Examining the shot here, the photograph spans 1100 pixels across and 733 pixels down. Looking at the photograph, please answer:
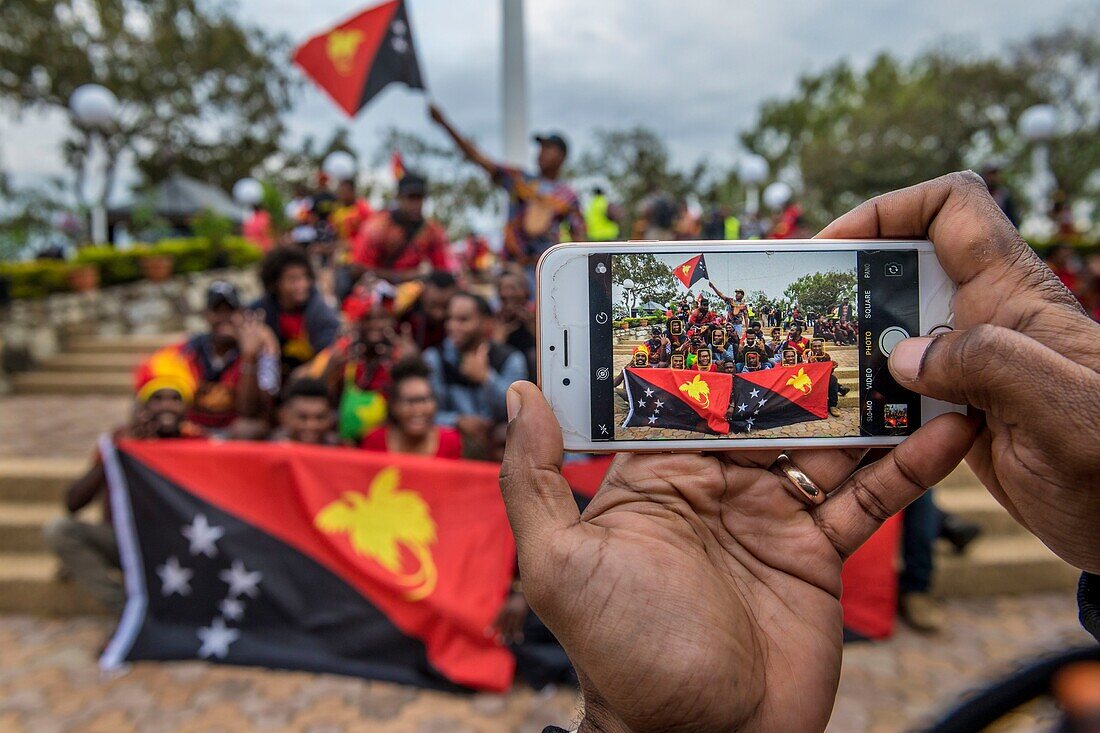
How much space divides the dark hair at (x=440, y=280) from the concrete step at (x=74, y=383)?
5.17m

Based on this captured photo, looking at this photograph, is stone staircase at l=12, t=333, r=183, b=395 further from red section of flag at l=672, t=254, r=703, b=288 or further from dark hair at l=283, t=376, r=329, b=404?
red section of flag at l=672, t=254, r=703, b=288

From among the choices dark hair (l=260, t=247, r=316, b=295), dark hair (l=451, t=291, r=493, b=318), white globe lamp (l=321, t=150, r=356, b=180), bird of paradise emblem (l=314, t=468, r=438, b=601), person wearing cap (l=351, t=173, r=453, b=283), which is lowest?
bird of paradise emblem (l=314, t=468, r=438, b=601)

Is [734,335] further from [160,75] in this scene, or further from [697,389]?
[160,75]

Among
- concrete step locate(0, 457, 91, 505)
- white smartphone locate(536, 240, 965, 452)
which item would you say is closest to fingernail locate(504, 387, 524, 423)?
white smartphone locate(536, 240, 965, 452)

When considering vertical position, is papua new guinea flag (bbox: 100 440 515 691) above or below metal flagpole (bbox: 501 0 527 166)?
below

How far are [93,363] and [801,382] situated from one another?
986cm

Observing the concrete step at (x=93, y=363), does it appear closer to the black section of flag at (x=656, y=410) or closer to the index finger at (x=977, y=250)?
the black section of flag at (x=656, y=410)

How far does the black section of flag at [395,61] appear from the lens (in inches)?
216

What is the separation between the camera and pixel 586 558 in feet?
3.63

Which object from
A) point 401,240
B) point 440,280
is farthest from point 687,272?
point 401,240

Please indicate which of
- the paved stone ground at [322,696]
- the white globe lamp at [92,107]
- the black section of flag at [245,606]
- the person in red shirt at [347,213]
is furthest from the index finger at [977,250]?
the white globe lamp at [92,107]

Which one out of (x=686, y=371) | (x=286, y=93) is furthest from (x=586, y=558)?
(x=286, y=93)

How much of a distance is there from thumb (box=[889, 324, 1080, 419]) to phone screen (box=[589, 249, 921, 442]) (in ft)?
0.37

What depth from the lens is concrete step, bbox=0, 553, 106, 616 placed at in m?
4.27
